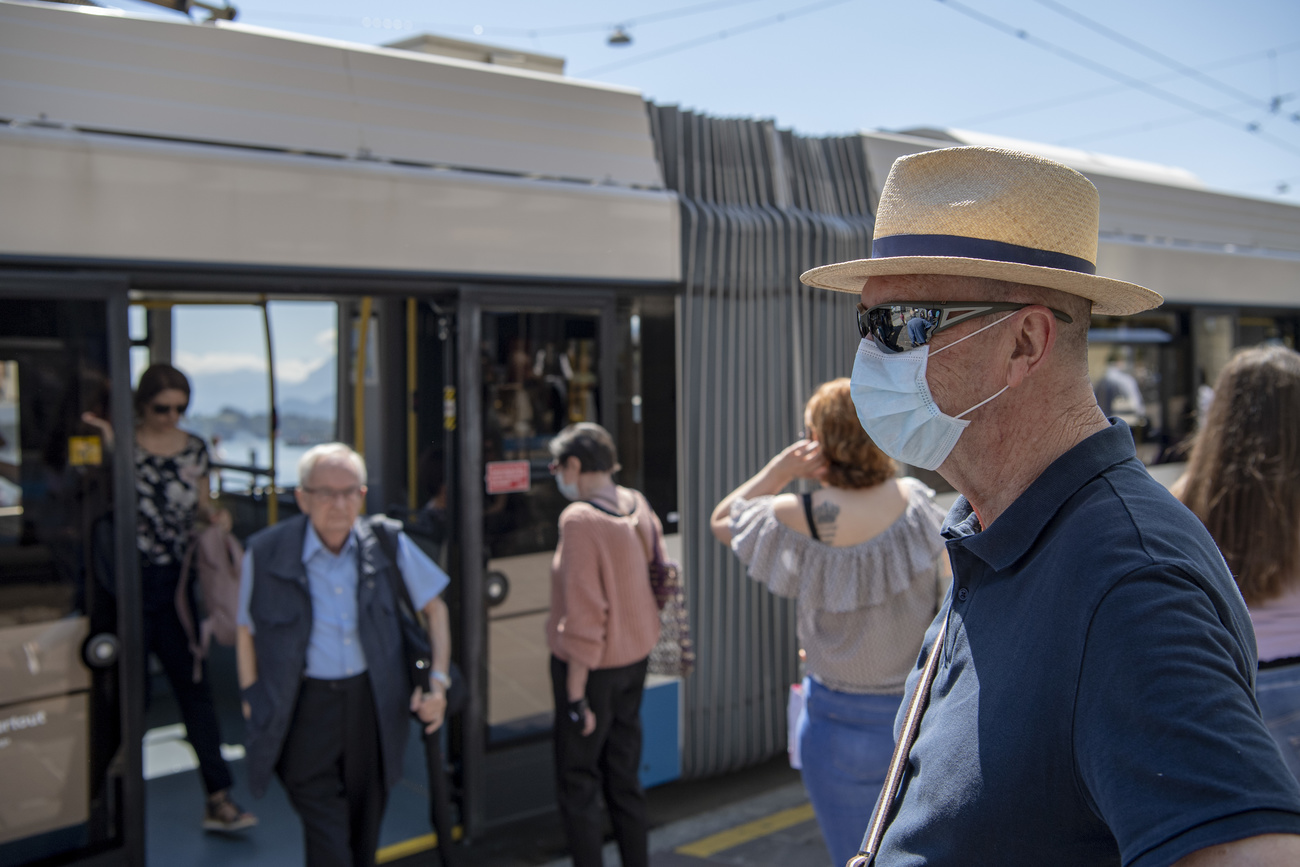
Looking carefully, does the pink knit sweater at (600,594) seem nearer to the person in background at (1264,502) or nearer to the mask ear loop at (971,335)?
the person in background at (1264,502)

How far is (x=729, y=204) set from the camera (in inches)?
167

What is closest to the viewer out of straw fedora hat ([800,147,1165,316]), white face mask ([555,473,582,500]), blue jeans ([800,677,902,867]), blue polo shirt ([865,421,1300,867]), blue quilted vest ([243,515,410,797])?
blue polo shirt ([865,421,1300,867])

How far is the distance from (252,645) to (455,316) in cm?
130

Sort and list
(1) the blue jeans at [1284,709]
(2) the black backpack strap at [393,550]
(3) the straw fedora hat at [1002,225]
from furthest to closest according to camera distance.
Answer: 1. (2) the black backpack strap at [393,550]
2. (1) the blue jeans at [1284,709]
3. (3) the straw fedora hat at [1002,225]

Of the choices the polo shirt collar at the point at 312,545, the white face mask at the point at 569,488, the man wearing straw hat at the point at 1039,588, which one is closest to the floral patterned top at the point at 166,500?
the polo shirt collar at the point at 312,545

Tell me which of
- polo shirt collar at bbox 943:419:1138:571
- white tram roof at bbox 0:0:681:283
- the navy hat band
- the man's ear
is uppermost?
white tram roof at bbox 0:0:681:283

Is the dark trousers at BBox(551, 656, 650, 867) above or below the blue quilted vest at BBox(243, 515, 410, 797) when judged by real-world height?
below

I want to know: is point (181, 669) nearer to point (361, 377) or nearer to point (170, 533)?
point (170, 533)

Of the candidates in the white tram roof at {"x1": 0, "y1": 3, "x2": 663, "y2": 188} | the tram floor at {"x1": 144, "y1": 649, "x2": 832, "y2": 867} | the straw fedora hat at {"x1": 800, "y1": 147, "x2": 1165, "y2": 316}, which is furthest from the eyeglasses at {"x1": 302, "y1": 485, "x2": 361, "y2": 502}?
the straw fedora hat at {"x1": 800, "y1": 147, "x2": 1165, "y2": 316}

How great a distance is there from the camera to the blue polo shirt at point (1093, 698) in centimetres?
80

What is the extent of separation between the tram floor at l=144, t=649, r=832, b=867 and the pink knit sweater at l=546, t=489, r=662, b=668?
103 cm

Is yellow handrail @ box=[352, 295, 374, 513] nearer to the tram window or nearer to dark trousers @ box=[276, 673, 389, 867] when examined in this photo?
the tram window

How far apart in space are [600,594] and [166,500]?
6.82 ft

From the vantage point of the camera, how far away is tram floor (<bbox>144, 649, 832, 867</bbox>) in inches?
145
